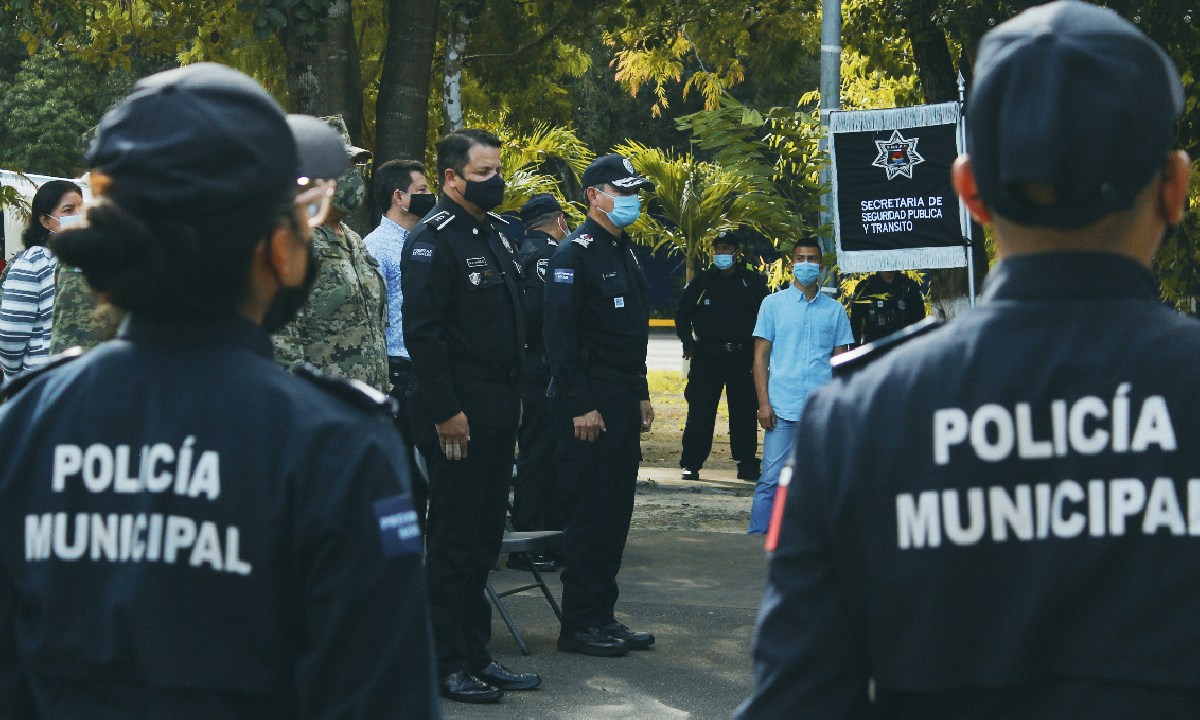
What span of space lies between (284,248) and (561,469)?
16.1 ft

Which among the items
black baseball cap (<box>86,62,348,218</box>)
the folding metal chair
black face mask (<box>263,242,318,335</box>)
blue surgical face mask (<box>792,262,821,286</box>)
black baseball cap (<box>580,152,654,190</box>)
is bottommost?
the folding metal chair

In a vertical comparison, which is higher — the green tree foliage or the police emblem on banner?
the green tree foliage

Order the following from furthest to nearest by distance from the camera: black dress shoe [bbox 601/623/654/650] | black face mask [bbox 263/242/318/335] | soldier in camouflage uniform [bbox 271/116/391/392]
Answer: black dress shoe [bbox 601/623/654/650] < soldier in camouflage uniform [bbox 271/116/391/392] < black face mask [bbox 263/242/318/335]

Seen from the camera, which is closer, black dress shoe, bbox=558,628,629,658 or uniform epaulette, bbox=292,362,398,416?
uniform epaulette, bbox=292,362,398,416

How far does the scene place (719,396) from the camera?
12.9 meters

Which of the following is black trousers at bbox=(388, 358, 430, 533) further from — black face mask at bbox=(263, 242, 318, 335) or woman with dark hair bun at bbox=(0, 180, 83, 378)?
black face mask at bbox=(263, 242, 318, 335)

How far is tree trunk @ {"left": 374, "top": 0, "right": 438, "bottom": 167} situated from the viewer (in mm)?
11711

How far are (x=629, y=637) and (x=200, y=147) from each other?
523 cm

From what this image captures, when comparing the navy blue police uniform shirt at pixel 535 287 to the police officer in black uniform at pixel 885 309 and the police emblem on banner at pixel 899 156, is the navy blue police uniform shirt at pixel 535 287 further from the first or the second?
the police officer in black uniform at pixel 885 309

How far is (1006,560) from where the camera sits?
5.53 ft

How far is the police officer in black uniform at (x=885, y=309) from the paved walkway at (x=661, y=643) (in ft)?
10.7

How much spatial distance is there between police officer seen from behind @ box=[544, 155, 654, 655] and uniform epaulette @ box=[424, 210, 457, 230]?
0.76 metres

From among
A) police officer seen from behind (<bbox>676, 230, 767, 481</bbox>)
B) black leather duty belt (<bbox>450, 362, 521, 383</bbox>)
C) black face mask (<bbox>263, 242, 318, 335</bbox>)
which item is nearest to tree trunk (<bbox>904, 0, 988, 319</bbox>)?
police officer seen from behind (<bbox>676, 230, 767, 481</bbox>)

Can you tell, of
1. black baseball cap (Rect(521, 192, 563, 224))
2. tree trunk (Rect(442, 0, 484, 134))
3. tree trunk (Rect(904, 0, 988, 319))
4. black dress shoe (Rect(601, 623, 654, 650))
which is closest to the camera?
black dress shoe (Rect(601, 623, 654, 650))
